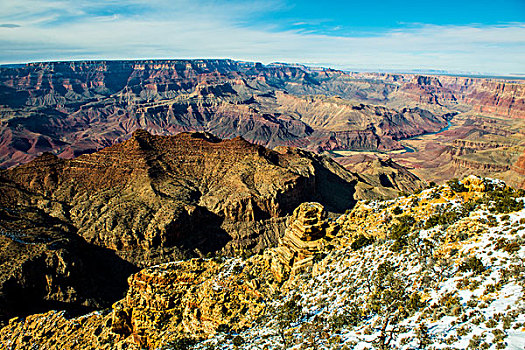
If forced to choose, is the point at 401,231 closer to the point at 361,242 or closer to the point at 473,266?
the point at 361,242

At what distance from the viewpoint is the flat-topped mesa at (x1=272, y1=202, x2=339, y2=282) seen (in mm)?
31047

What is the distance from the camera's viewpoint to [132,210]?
7356cm

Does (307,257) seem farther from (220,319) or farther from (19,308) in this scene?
(19,308)

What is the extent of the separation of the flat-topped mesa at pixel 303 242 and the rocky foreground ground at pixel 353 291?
0.11 metres

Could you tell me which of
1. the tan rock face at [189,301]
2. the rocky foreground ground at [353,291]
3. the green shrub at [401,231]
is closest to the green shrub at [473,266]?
the rocky foreground ground at [353,291]

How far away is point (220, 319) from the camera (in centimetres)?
2742

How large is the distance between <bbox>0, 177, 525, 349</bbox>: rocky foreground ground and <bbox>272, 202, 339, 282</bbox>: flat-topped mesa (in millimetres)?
105

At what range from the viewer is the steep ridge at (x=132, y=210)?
54.2 metres

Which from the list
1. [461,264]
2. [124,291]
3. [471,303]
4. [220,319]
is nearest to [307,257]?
[220,319]

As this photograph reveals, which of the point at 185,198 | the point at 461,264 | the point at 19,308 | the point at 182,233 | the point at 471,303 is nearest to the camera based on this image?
the point at 471,303

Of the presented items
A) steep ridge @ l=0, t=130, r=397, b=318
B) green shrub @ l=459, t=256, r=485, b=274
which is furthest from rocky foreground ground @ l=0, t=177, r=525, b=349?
steep ridge @ l=0, t=130, r=397, b=318

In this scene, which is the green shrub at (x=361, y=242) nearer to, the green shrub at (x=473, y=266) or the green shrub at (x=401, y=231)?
the green shrub at (x=401, y=231)

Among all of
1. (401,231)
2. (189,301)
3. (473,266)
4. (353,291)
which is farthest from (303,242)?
(473,266)

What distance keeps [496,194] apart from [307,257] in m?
18.0
